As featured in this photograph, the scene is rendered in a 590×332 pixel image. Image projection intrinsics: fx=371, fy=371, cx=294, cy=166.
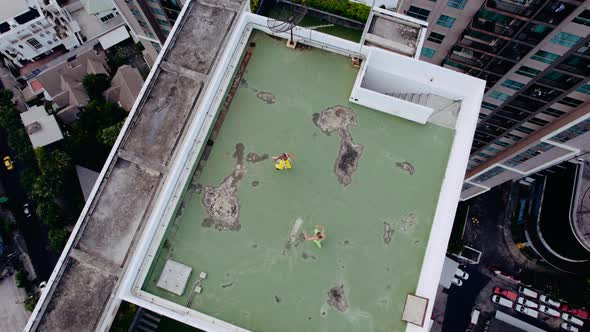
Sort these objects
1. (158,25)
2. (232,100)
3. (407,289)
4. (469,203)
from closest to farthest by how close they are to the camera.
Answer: (407,289) < (232,100) < (158,25) < (469,203)

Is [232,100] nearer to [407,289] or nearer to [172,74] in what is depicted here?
[172,74]

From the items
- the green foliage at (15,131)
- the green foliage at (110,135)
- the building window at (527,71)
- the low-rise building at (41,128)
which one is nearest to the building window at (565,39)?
the building window at (527,71)

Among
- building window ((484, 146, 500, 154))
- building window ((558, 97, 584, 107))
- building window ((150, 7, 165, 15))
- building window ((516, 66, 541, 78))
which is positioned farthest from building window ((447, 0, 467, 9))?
building window ((150, 7, 165, 15))

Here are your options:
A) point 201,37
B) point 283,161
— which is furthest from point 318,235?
point 201,37

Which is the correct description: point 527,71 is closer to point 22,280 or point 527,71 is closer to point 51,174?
point 51,174

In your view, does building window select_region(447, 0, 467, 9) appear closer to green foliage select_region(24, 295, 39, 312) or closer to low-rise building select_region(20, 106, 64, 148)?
low-rise building select_region(20, 106, 64, 148)

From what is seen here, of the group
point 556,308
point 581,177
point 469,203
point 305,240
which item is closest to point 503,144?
point 581,177

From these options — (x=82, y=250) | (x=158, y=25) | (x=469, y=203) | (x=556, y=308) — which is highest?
(x=158, y=25)
